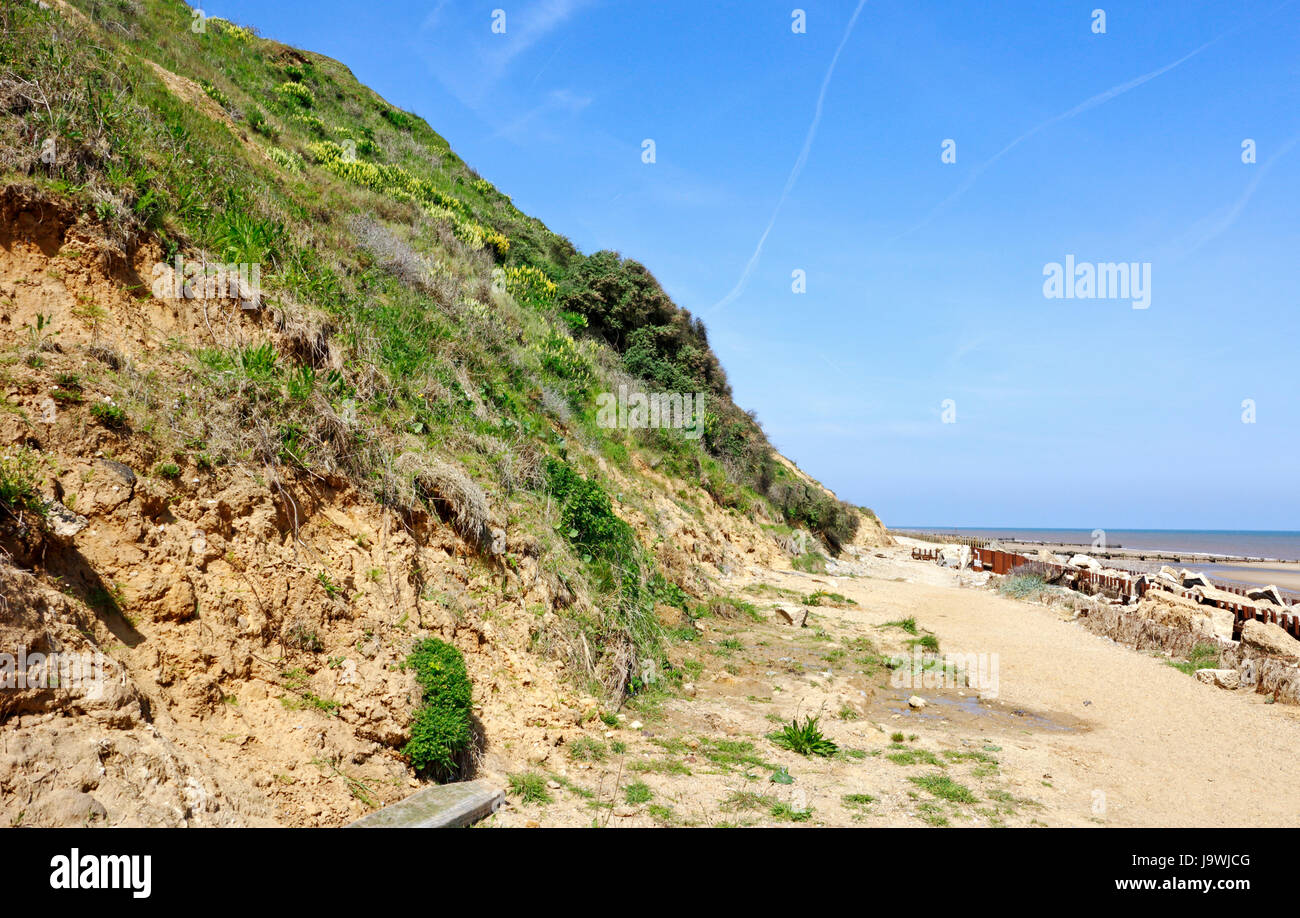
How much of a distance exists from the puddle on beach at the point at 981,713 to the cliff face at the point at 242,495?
3.46 meters

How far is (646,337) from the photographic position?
22.0 metres

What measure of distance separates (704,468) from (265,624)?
15.7m

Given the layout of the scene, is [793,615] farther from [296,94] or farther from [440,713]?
[296,94]

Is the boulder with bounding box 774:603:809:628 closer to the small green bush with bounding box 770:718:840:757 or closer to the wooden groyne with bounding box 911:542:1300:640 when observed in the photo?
the small green bush with bounding box 770:718:840:757

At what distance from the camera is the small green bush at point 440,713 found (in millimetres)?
5074

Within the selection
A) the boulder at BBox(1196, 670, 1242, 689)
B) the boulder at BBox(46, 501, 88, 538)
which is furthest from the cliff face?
the boulder at BBox(1196, 670, 1242, 689)

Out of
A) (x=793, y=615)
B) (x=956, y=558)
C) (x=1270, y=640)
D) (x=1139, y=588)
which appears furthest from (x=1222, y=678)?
(x=956, y=558)

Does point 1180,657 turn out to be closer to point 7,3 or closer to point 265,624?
point 265,624

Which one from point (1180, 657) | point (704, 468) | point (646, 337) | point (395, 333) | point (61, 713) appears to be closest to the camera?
point (61, 713)

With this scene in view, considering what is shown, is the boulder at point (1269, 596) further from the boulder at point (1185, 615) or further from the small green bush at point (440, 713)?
the small green bush at point (440, 713)

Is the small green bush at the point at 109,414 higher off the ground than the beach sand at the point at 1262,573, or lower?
higher

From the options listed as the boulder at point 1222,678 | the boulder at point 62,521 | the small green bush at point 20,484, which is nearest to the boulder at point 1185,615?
the boulder at point 1222,678

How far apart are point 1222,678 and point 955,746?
591 cm
